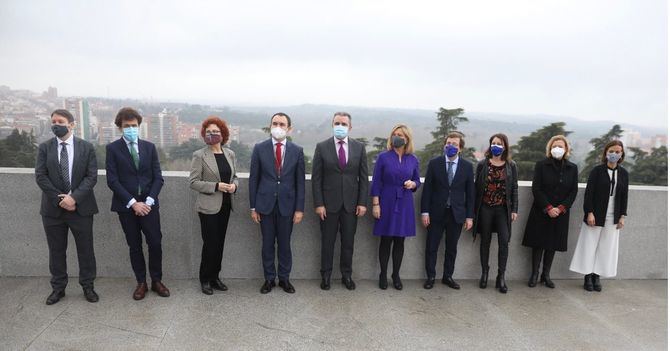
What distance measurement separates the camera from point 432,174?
3900 millimetres

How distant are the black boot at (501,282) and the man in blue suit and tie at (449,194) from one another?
1.82ft

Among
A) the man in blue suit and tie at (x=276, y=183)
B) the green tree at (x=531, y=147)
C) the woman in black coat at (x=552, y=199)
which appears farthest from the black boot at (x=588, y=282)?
the green tree at (x=531, y=147)

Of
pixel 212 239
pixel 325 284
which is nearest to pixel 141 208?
pixel 212 239

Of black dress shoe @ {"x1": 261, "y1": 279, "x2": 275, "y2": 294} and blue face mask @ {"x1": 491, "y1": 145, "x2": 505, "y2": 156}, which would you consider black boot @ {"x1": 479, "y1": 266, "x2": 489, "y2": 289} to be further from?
black dress shoe @ {"x1": 261, "y1": 279, "x2": 275, "y2": 294}

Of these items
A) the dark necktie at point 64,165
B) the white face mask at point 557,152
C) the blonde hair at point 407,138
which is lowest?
the dark necktie at point 64,165

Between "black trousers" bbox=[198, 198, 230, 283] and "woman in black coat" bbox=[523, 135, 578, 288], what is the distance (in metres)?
3.06

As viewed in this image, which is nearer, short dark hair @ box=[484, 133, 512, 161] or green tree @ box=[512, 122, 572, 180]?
short dark hair @ box=[484, 133, 512, 161]

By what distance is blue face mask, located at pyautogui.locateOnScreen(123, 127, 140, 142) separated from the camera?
10.9 feet

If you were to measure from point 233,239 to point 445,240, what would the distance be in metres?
2.18

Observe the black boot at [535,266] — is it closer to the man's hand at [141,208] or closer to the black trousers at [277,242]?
the black trousers at [277,242]

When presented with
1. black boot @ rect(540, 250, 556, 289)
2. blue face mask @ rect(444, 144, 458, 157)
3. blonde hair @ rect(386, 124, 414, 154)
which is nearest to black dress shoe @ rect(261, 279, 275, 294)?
blonde hair @ rect(386, 124, 414, 154)

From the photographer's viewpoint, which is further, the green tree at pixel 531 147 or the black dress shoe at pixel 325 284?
the green tree at pixel 531 147

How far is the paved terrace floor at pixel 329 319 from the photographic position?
9.64 ft

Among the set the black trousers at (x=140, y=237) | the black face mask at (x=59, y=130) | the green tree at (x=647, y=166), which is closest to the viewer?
the black face mask at (x=59, y=130)
